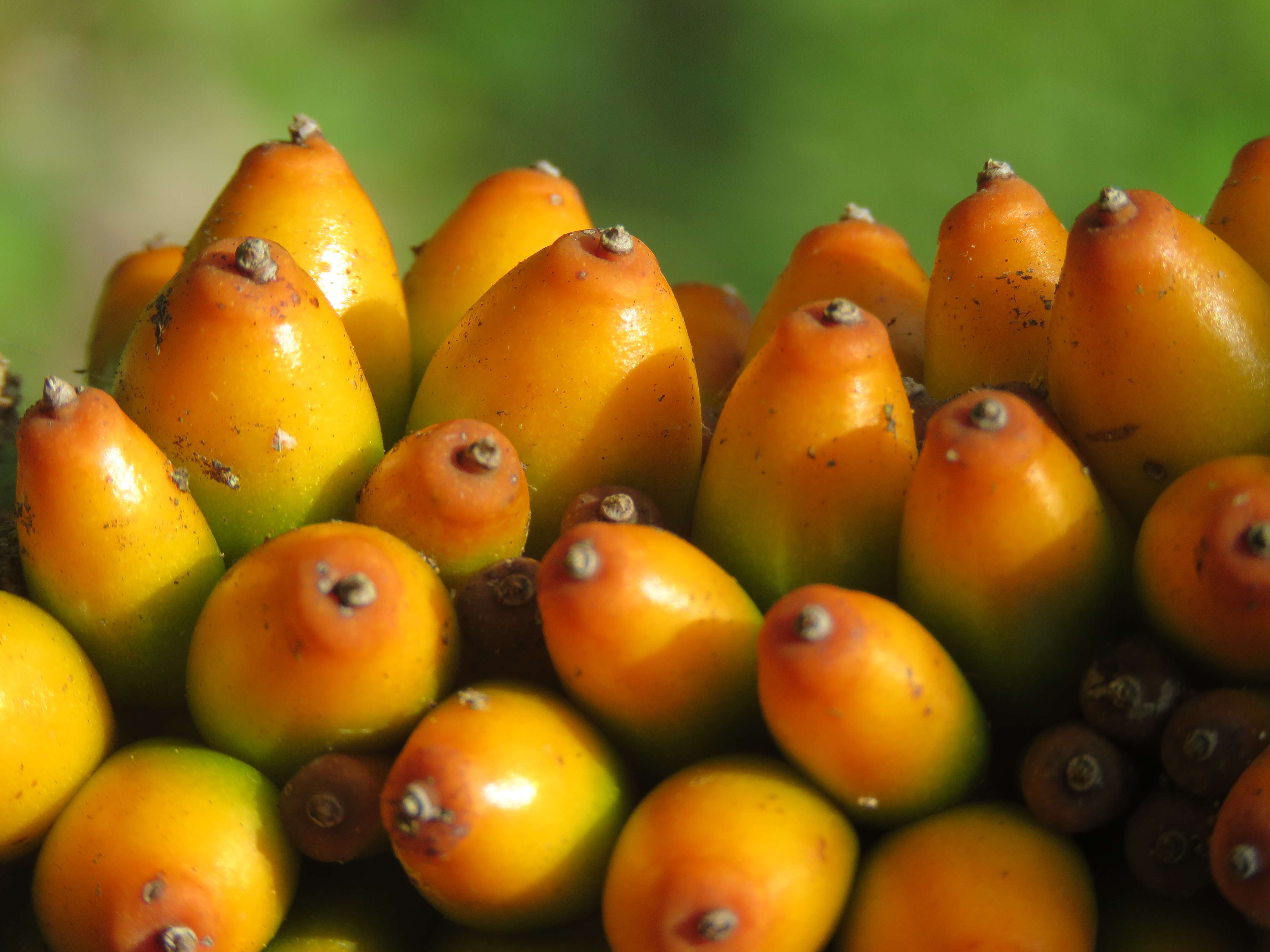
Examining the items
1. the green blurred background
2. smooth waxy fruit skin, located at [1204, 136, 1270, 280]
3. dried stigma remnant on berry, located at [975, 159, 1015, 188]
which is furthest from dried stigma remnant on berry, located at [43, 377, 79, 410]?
the green blurred background

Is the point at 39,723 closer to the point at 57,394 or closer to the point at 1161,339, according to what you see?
the point at 57,394

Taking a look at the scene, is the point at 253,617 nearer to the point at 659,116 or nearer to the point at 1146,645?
the point at 1146,645

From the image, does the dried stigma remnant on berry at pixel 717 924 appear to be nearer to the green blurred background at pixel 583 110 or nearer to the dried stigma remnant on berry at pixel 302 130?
the dried stigma remnant on berry at pixel 302 130

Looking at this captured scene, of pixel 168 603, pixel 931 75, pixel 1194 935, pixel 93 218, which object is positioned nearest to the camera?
pixel 1194 935

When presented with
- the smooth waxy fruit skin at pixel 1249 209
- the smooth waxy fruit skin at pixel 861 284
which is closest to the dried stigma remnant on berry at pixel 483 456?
the smooth waxy fruit skin at pixel 861 284

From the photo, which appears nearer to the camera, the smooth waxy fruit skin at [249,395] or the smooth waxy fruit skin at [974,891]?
the smooth waxy fruit skin at [974,891]

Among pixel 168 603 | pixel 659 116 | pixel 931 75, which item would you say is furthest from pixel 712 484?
pixel 659 116
